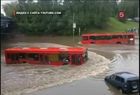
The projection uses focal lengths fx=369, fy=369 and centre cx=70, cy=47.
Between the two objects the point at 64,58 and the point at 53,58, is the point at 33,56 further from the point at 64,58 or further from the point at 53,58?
the point at 64,58

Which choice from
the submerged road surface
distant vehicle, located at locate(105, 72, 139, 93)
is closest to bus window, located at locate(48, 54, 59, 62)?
the submerged road surface

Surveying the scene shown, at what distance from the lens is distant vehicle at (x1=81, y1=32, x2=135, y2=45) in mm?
70875

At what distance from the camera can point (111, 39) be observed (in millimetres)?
71625

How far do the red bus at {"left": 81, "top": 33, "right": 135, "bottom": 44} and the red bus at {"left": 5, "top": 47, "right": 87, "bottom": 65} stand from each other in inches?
973

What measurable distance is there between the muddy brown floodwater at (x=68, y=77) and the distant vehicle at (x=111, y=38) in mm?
16150

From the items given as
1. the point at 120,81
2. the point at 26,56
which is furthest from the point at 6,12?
the point at 120,81

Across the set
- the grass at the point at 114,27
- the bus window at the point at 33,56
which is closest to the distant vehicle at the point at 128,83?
the bus window at the point at 33,56

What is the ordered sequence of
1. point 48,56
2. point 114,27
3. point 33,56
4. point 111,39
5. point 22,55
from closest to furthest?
point 48,56 < point 33,56 < point 22,55 < point 111,39 < point 114,27

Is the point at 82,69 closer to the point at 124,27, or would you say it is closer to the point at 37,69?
the point at 37,69

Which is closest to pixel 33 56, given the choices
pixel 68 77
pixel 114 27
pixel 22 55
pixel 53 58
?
pixel 22 55

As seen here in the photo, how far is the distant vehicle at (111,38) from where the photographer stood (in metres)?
70.9

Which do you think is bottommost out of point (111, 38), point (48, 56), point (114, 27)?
point (114, 27)

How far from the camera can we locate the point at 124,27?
105062mm

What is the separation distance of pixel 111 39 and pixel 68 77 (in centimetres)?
3427
